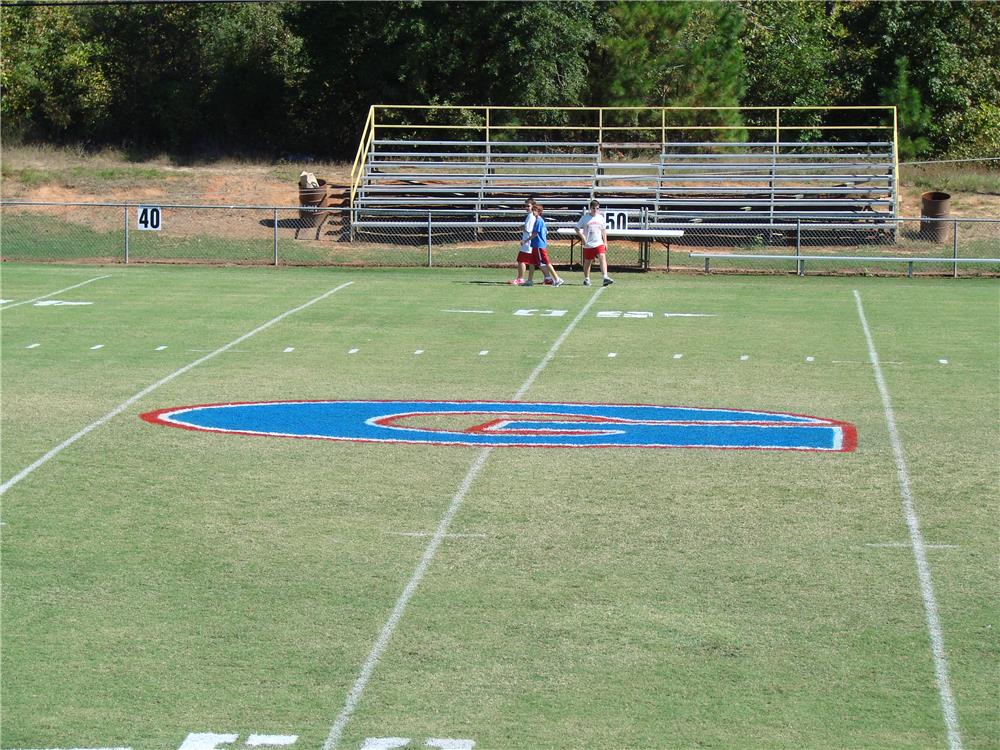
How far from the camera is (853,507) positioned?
1124 centimetres

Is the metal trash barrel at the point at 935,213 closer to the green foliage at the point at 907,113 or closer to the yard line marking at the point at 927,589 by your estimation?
the green foliage at the point at 907,113

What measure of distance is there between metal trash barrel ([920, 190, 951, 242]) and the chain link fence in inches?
2.1

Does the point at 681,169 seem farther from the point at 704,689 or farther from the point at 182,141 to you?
the point at 704,689

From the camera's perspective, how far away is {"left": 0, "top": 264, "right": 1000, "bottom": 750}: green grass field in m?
7.27

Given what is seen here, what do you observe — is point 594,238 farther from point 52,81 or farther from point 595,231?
point 52,81

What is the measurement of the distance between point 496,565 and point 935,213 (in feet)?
92.4

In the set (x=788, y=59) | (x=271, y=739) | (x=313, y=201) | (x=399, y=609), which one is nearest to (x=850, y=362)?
(x=399, y=609)


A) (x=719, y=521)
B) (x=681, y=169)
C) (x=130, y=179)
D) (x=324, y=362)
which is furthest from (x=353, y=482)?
(x=130, y=179)

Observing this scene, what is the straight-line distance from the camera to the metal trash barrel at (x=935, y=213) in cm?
3424

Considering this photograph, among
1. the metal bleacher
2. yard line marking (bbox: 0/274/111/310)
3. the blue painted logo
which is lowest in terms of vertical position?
the blue painted logo

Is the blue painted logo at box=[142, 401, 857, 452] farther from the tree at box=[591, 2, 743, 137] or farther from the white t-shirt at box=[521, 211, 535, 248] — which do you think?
the tree at box=[591, 2, 743, 137]

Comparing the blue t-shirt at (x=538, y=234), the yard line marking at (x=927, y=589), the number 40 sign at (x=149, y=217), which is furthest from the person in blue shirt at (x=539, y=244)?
the yard line marking at (x=927, y=589)

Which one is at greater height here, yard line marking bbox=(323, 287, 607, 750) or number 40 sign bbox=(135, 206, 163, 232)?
number 40 sign bbox=(135, 206, 163, 232)

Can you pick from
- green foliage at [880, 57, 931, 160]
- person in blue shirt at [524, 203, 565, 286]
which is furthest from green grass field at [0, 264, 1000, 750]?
green foliage at [880, 57, 931, 160]
